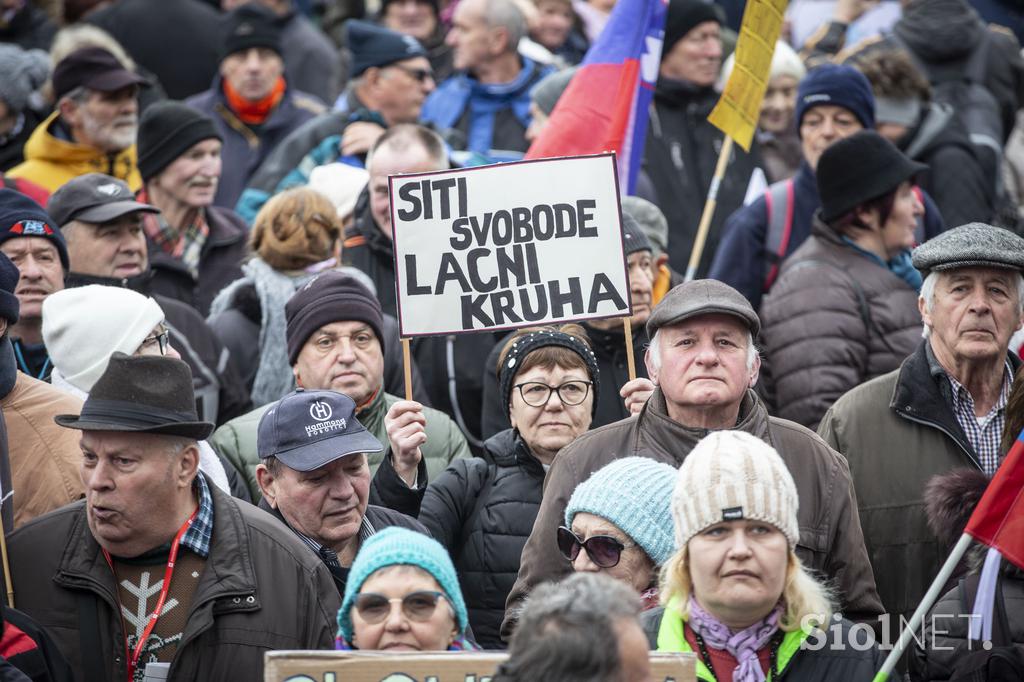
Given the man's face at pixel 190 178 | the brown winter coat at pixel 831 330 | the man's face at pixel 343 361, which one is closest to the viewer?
the man's face at pixel 343 361

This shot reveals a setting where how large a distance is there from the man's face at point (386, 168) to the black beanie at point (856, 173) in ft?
6.91

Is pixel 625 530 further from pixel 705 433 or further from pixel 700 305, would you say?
pixel 700 305

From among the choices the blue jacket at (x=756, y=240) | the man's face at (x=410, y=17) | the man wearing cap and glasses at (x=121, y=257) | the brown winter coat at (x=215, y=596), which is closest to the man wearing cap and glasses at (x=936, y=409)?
the blue jacket at (x=756, y=240)

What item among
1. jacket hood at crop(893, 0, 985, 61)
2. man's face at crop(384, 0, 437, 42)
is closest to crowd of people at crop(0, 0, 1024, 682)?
jacket hood at crop(893, 0, 985, 61)

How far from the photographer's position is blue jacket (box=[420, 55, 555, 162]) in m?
11.4

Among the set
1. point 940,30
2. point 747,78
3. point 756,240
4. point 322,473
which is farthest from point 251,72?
point 322,473

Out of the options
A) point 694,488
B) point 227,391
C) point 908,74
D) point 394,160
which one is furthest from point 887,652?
point 908,74

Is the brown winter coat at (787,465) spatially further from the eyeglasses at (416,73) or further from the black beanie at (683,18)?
the eyeglasses at (416,73)

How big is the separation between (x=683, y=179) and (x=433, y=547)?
5.88 m

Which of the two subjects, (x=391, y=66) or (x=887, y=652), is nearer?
(x=887, y=652)

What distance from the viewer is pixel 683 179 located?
10.5 m

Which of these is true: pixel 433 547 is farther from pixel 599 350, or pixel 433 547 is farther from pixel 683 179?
pixel 683 179

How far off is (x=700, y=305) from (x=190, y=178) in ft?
14.0

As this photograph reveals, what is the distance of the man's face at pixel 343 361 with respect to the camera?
277 inches
